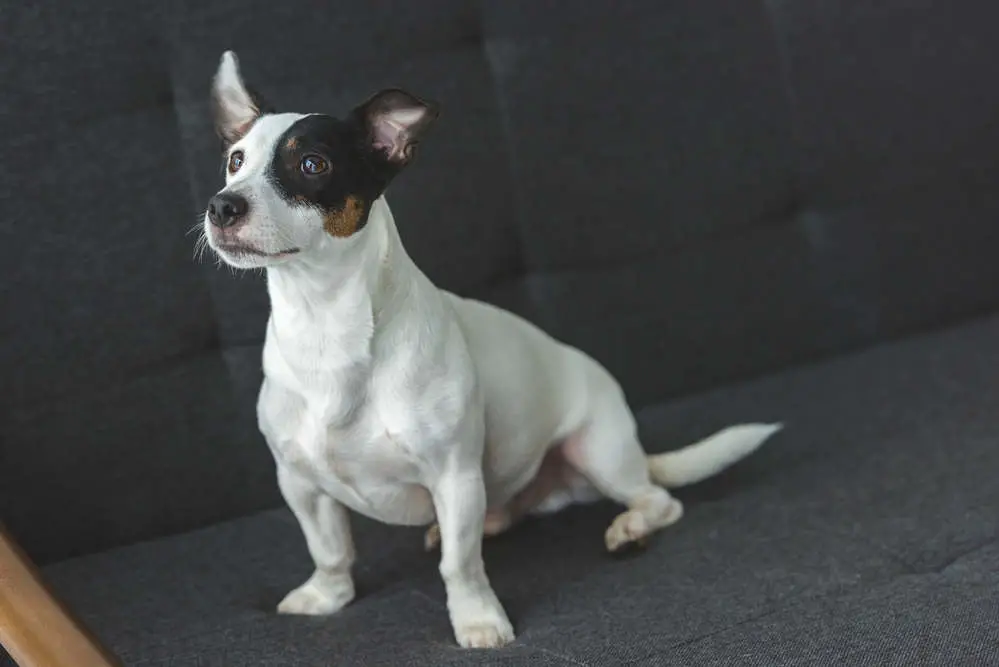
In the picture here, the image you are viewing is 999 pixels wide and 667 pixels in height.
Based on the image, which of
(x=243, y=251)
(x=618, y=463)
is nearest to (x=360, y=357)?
(x=243, y=251)

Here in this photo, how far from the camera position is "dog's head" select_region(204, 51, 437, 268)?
114cm

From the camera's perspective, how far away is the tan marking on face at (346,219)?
1.19 m

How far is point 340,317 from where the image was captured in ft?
4.09

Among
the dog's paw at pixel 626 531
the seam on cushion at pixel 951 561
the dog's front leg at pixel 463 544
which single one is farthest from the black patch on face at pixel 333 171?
the seam on cushion at pixel 951 561

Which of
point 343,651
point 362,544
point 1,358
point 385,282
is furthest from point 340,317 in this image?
point 1,358

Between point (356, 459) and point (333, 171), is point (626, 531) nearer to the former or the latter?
point (356, 459)

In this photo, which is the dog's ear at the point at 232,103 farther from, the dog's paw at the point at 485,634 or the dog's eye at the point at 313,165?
the dog's paw at the point at 485,634

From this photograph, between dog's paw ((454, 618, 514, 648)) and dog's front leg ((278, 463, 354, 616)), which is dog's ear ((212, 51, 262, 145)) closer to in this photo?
dog's front leg ((278, 463, 354, 616))

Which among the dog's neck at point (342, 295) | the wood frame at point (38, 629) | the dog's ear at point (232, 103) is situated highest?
the dog's ear at point (232, 103)

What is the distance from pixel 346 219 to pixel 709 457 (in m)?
0.68

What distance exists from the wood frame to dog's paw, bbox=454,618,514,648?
375 millimetres

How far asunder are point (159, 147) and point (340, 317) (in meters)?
0.53

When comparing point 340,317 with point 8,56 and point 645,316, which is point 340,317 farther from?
point 645,316

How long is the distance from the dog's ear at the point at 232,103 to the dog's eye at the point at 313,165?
0.49 ft
